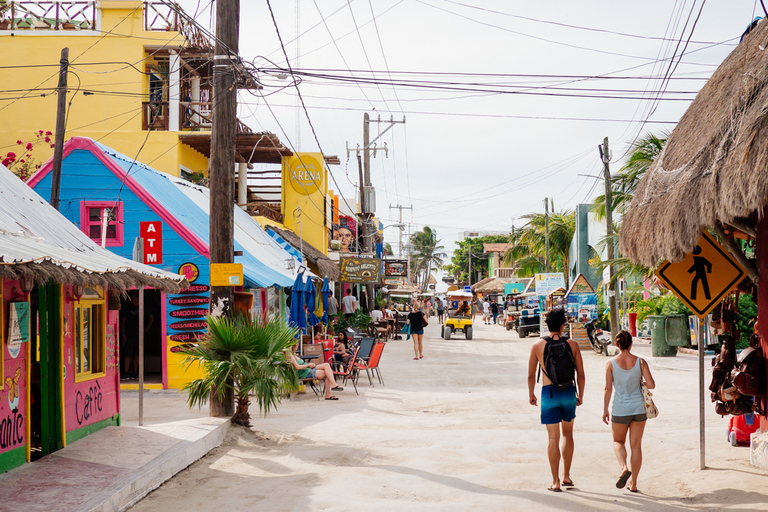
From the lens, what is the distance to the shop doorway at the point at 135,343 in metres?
17.6

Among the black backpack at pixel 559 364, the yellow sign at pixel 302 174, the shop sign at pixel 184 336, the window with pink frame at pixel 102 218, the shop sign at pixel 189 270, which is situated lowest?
the shop sign at pixel 184 336

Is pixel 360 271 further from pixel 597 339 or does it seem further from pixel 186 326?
pixel 186 326

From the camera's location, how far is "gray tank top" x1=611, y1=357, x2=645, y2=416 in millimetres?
7078

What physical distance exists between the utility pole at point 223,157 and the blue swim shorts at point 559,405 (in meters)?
5.34

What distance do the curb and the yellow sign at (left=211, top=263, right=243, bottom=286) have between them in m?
2.04

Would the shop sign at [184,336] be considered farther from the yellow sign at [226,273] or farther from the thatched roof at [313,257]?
the thatched roof at [313,257]

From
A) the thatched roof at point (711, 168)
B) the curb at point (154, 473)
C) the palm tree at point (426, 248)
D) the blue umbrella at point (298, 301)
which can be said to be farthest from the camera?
the palm tree at point (426, 248)

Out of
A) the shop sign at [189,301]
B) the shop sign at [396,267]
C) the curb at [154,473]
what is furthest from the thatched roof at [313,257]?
the shop sign at [396,267]

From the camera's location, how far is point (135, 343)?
58.9 ft

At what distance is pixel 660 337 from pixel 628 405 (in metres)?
15.2

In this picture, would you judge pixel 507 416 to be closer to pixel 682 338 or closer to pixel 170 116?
pixel 682 338

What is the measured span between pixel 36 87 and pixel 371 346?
17.0 meters

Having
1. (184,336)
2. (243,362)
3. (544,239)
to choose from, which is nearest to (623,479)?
(243,362)

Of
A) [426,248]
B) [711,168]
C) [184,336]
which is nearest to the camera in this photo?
[711,168]
